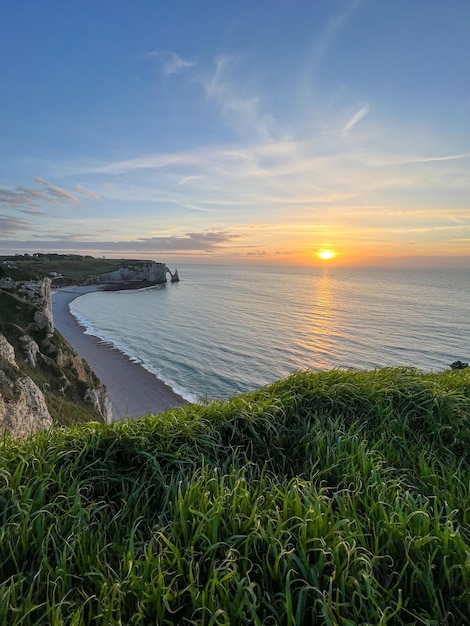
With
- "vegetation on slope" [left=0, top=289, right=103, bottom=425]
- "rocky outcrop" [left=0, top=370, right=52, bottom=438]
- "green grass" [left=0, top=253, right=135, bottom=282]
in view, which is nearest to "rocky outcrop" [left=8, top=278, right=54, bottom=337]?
"vegetation on slope" [left=0, top=289, right=103, bottom=425]

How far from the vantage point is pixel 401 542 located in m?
2.41

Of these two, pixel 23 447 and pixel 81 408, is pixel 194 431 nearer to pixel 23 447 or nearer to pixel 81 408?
pixel 23 447

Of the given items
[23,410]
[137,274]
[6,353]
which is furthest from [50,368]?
[137,274]

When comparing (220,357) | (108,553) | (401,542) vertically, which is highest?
(401,542)

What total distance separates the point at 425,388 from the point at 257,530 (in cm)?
413

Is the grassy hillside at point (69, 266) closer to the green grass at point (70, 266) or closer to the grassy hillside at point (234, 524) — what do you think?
the green grass at point (70, 266)

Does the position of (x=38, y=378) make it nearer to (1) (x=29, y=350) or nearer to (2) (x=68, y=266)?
(1) (x=29, y=350)

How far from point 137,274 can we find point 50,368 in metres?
129

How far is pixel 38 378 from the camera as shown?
1928 cm


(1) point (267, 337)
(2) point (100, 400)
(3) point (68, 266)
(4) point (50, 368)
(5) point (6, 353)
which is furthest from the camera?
(3) point (68, 266)

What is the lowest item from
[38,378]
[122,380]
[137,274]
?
[122,380]

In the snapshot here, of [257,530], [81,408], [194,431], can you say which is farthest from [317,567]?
[81,408]

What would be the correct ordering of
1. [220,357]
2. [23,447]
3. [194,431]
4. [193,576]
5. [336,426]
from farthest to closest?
[220,357], [336,426], [194,431], [23,447], [193,576]

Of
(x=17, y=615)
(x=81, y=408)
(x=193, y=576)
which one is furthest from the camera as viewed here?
(x=81, y=408)
